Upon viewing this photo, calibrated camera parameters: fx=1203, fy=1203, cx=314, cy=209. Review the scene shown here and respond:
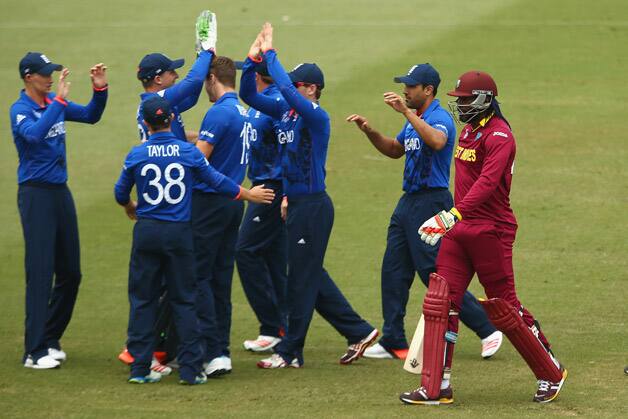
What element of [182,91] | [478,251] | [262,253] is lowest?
[262,253]

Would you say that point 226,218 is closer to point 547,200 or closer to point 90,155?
point 547,200

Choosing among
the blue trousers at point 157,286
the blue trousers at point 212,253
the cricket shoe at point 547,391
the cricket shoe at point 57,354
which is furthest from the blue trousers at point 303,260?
the cricket shoe at point 547,391

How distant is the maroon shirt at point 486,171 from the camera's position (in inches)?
306

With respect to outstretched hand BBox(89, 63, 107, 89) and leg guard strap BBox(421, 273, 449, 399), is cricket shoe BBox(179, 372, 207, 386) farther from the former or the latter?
outstretched hand BBox(89, 63, 107, 89)

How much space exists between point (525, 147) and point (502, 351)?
6552 millimetres

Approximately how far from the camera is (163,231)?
27.9ft

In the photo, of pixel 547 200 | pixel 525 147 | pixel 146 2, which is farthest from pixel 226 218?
pixel 146 2

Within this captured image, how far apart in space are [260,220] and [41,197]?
1.79 m

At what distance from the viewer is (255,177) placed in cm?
1014

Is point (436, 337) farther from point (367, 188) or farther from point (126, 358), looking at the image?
point (367, 188)

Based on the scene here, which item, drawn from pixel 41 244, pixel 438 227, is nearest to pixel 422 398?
pixel 438 227

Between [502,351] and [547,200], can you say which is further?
[547,200]

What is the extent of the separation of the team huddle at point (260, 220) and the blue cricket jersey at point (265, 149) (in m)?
0.01

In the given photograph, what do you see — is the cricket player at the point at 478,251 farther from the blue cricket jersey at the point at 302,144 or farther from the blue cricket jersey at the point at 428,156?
the blue cricket jersey at the point at 302,144
